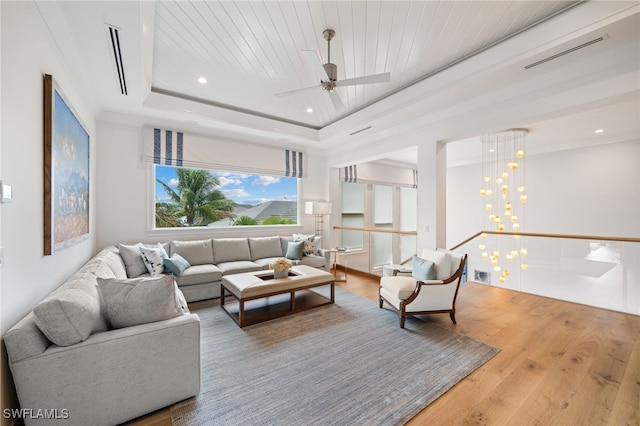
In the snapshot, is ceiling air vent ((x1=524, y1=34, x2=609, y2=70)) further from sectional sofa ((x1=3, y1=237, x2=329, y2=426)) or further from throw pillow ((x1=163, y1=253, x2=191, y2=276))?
throw pillow ((x1=163, y1=253, x2=191, y2=276))

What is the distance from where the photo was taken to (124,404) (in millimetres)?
1597

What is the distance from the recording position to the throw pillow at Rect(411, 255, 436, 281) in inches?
125

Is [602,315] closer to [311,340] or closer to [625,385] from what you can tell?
[625,385]

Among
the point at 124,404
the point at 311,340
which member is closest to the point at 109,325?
the point at 124,404

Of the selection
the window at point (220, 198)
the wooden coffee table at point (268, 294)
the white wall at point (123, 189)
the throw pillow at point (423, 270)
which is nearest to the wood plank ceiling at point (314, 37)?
the white wall at point (123, 189)

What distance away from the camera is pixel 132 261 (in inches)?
136

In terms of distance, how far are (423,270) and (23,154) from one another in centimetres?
375

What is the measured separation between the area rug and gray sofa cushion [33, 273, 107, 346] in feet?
2.63

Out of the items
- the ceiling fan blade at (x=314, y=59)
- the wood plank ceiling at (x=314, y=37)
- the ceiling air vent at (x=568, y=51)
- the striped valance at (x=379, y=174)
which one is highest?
the wood plank ceiling at (x=314, y=37)

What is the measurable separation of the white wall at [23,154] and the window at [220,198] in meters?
2.67

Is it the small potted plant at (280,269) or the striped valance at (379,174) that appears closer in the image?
the small potted plant at (280,269)

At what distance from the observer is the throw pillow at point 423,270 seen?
319 centimetres

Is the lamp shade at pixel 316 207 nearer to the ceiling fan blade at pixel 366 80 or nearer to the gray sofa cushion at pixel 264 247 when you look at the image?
the gray sofa cushion at pixel 264 247

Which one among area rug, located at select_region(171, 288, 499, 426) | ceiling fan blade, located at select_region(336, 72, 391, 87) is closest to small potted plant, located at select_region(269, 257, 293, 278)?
area rug, located at select_region(171, 288, 499, 426)
